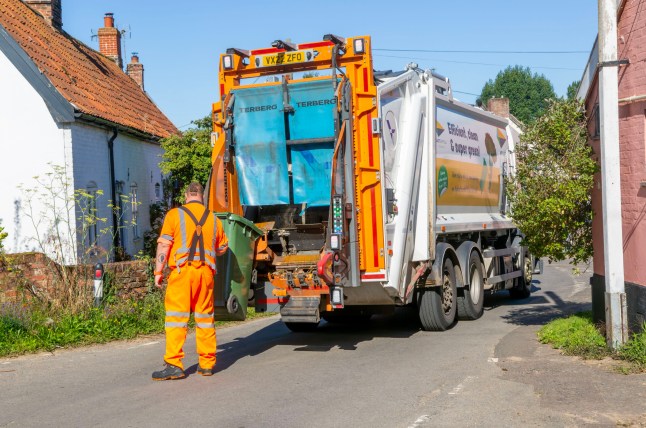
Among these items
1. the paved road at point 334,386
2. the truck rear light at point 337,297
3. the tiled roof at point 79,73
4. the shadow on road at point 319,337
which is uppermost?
the tiled roof at point 79,73

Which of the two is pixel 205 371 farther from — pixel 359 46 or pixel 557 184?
pixel 557 184

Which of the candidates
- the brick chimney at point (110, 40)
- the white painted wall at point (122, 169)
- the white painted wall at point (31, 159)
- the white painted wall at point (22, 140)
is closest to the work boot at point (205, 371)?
the white painted wall at point (122, 169)

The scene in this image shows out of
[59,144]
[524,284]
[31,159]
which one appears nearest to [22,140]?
[31,159]

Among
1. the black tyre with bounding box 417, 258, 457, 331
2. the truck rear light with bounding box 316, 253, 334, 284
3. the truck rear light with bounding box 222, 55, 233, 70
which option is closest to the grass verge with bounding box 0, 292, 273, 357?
the black tyre with bounding box 417, 258, 457, 331

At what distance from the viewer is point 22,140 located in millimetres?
14094

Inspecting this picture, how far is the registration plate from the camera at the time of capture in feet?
29.8

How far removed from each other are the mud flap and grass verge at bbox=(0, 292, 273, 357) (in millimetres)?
3027

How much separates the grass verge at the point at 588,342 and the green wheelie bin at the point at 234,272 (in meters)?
3.48

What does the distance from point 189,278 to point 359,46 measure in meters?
3.25

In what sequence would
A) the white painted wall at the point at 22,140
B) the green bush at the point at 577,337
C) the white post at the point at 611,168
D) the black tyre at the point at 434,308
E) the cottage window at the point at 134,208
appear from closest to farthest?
the white post at the point at 611,168
the green bush at the point at 577,337
the black tyre at the point at 434,308
the white painted wall at the point at 22,140
the cottage window at the point at 134,208

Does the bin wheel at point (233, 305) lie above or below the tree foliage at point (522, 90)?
below

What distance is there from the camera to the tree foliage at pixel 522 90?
80000mm

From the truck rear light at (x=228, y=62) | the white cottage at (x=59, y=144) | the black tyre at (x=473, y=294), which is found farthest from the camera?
the white cottage at (x=59, y=144)

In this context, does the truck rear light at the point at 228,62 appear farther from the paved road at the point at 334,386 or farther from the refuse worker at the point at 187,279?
the paved road at the point at 334,386
